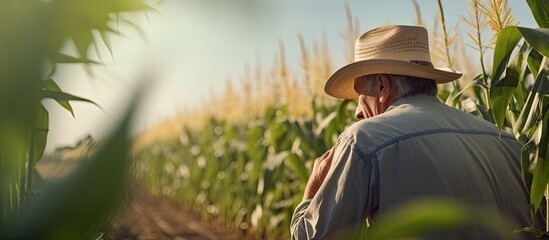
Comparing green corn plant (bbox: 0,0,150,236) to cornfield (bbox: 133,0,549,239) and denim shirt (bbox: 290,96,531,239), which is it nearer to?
cornfield (bbox: 133,0,549,239)

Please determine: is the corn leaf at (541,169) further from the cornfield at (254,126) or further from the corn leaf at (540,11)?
the corn leaf at (540,11)

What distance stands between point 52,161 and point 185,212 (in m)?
11.5

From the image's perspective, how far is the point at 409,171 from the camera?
6.79 ft

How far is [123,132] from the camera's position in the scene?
26 cm

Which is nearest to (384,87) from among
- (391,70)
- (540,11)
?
(391,70)

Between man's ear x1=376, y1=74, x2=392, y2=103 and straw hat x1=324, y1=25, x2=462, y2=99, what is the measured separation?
0.9 inches

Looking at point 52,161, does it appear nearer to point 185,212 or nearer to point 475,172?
point 475,172

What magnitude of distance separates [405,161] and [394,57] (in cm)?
59

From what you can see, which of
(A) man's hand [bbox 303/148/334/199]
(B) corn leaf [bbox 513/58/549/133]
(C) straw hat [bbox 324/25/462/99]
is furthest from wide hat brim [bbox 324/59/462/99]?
(A) man's hand [bbox 303/148/334/199]

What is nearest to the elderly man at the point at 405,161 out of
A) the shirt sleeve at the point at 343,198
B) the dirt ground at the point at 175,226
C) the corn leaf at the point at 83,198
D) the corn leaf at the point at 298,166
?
the shirt sleeve at the point at 343,198

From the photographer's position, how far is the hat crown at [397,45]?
2570 millimetres

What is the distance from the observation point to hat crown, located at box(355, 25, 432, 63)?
8.43 feet

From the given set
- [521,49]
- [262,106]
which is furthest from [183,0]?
[262,106]

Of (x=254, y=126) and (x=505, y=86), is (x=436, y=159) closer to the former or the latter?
(x=505, y=86)
